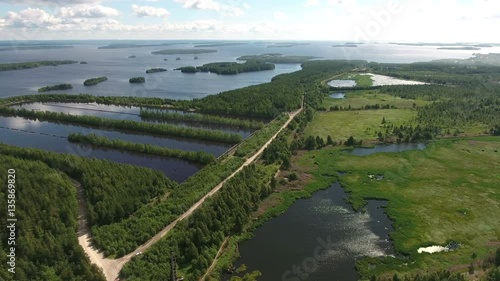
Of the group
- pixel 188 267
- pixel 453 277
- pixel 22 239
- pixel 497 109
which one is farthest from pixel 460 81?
pixel 22 239

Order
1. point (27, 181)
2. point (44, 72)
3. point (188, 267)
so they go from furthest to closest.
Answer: point (44, 72), point (27, 181), point (188, 267)

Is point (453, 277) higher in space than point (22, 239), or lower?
lower

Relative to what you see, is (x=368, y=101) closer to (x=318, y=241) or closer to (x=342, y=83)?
(x=342, y=83)

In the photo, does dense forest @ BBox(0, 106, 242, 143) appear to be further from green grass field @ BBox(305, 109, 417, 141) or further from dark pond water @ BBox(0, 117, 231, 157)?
green grass field @ BBox(305, 109, 417, 141)

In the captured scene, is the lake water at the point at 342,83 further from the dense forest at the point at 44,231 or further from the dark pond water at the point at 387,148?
the dense forest at the point at 44,231

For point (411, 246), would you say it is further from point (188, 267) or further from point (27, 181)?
point (27, 181)

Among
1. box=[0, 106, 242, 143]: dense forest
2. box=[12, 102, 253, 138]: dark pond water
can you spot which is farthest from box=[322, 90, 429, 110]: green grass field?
box=[0, 106, 242, 143]: dense forest
